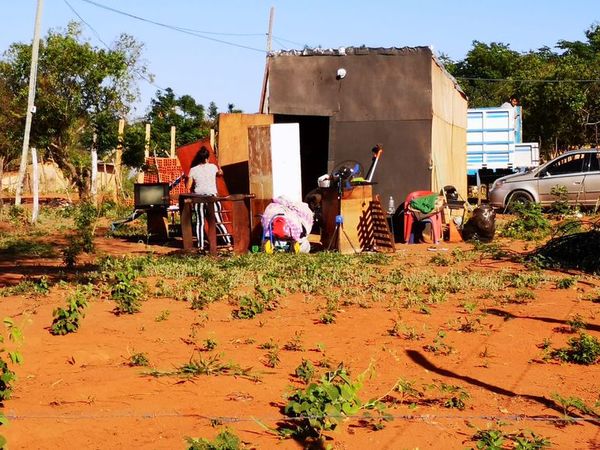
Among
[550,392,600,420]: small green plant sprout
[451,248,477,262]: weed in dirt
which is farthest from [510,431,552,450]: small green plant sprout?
[451,248,477,262]: weed in dirt

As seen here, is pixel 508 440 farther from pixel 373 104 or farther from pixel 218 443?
pixel 373 104

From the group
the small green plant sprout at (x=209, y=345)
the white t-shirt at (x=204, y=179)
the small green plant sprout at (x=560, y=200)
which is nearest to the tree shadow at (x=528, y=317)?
the small green plant sprout at (x=209, y=345)

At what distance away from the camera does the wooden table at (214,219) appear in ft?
41.8

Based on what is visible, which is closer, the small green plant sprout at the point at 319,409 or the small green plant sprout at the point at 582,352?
the small green plant sprout at the point at 319,409

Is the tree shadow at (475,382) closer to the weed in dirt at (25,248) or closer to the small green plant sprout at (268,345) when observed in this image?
the small green plant sprout at (268,345)

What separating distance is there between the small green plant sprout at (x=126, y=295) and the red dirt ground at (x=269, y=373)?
130 millimetres

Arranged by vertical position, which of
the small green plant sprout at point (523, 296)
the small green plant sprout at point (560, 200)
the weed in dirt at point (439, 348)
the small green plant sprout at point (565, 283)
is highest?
the small green plant sprout at point (560, 200)

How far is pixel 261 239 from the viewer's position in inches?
539

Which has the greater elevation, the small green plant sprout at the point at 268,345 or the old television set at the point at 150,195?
the old television set at the point at 150,195

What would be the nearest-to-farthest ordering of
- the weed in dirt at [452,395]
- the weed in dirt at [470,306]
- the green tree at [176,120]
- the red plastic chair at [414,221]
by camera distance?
the weed in dirt at [452,395]
the weed in dirt at [470,306]
the red plastic chair at [414,221]
the green tree at [176,120]

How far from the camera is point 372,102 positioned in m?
16.0

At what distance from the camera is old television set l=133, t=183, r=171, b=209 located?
15.0 m

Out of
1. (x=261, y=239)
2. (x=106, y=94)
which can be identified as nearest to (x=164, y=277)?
(x=261, y=239)

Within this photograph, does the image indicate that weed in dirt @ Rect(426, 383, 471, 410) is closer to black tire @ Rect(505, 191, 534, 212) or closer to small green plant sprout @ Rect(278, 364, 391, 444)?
small green plant sprout @ Rect(278, 364, 391, 444)
